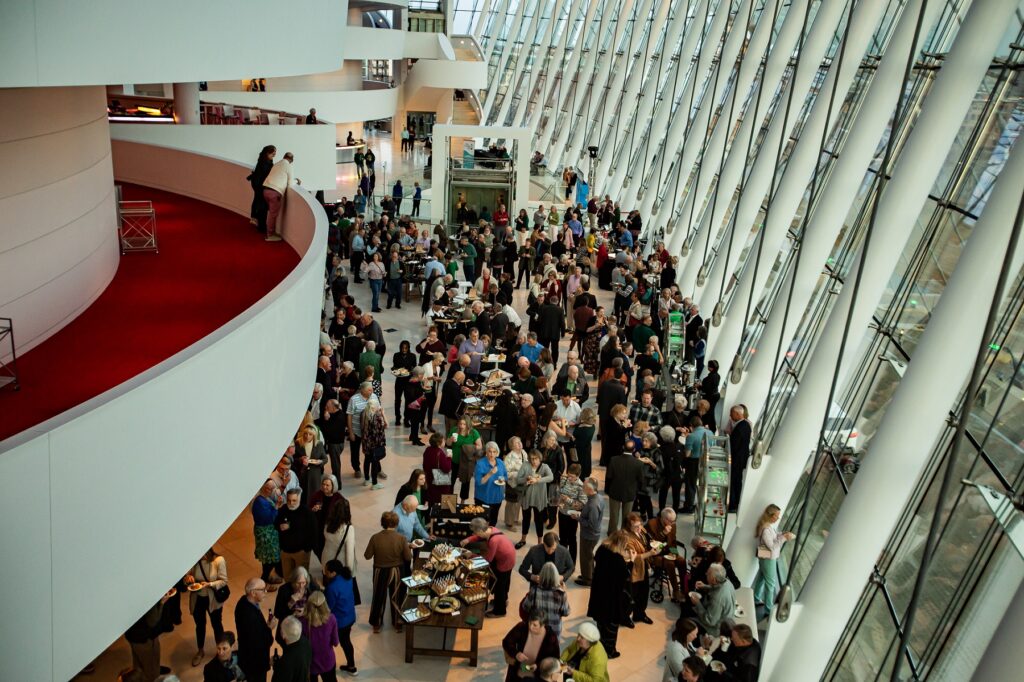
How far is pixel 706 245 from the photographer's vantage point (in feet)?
73.4

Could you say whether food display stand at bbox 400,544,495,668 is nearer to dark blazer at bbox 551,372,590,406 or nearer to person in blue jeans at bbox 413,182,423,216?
dark blazer at bbox 551,372,590,406

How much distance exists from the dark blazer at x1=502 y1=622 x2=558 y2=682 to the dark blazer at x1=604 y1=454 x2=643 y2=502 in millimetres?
3466

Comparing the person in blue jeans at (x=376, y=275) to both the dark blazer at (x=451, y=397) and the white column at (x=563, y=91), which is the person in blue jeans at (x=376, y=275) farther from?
the white column at (x=563, y=91)

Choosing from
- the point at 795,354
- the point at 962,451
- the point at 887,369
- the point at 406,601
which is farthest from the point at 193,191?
the point at 962,451

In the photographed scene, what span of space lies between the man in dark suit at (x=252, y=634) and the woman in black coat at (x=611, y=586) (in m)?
3.68

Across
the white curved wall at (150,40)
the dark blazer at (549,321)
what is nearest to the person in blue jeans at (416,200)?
the dark blazer at (549,321)

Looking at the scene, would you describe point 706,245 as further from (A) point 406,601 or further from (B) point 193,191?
(A) point 406,601

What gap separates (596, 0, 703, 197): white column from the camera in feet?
104

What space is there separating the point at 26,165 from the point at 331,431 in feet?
19.9

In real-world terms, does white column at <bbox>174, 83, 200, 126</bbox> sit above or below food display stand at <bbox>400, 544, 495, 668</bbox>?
above

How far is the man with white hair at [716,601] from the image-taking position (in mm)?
9891

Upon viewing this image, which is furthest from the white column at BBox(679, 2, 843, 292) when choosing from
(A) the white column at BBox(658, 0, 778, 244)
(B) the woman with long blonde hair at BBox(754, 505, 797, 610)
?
(B) the woman with long blonde hair at BBox(754, 505, 797, 610)

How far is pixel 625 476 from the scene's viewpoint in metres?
12.5

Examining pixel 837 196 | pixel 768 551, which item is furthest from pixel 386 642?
pixel 837 196
